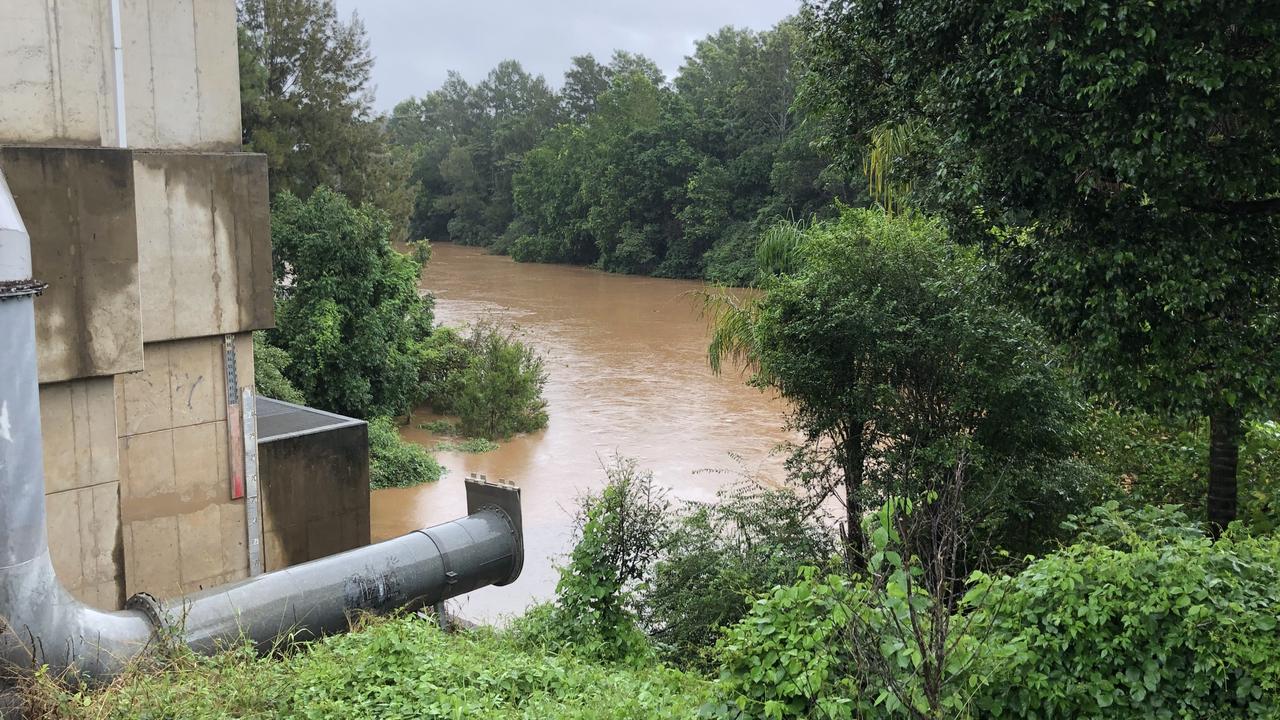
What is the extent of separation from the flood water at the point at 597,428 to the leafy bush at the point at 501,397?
0.51m

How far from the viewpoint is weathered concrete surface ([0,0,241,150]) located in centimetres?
891

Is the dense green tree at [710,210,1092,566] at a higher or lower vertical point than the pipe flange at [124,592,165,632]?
higher

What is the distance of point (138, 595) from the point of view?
29.1 feet

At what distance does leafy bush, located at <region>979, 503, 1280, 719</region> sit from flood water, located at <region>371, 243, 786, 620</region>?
7.08 m

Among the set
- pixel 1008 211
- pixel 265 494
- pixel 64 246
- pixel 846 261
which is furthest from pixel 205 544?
pixel 1008 211

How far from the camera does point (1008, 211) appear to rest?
32.0ft

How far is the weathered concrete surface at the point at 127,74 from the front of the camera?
29.2ft

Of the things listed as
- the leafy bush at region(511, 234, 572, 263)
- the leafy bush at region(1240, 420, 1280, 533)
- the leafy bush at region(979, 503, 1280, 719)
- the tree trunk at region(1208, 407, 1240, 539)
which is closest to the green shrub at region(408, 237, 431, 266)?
the leafy bush at region(1240, 420, 1280, 533)

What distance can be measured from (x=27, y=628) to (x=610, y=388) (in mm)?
21031

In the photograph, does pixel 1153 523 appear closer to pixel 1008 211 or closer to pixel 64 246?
pixel 1008 211

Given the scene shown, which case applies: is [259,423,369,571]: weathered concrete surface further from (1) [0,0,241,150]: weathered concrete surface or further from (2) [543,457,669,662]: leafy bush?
(2) [543,457,669,662]: leafy bush

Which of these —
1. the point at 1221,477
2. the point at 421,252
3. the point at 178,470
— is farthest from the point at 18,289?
the point at 421,252

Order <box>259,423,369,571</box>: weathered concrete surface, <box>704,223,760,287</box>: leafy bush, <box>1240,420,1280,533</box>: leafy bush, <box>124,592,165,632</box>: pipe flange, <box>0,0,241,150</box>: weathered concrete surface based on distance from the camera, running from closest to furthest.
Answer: <box>124,592,165,632</box>: pipe flange < <box>0,0,241,150</box>: weathered concrete surface < <box>1240,420,1280,533</box>: leafy bush < <box>259,423,369,571</box>: weathered concrete surface < <box>704,223,760,287</box>: leafy bush

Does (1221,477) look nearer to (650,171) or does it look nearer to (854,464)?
(854,464)
